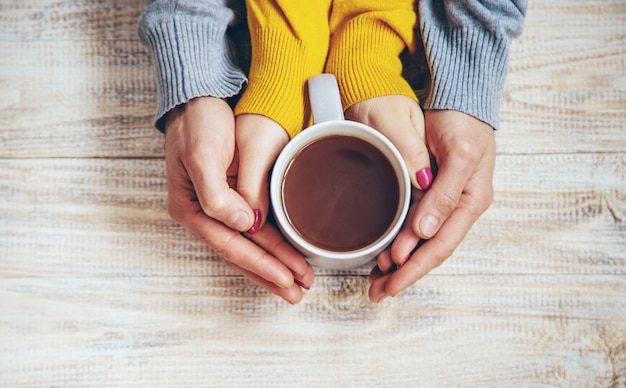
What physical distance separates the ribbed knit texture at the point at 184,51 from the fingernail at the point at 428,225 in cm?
32

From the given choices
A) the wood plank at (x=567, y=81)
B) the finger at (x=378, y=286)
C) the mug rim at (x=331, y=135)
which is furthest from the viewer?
the wood plank at (x=567, y=81)

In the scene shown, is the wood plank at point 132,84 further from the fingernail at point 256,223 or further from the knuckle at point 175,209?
the fingernail at point 256,223

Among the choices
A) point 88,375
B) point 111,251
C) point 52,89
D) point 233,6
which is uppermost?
point 233,6

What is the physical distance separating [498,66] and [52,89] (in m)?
0.71

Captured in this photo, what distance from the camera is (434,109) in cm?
75

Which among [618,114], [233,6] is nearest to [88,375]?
[233,6]

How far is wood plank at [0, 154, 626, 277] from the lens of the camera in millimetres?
847

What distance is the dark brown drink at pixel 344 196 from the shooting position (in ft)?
2.25

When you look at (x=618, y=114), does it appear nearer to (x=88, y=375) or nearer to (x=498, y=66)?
(x=498, y=66)

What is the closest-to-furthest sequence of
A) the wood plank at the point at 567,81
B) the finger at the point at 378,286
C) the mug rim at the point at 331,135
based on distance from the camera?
the mug rim at the point at 331,135
the finger at the point at 378,286
the wood plank at the point at 567,81

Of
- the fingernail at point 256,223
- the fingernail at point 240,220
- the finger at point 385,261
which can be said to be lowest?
the finger at point 385,261

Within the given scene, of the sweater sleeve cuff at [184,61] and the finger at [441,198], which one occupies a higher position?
the sweater sleeve cuff at [184,61]

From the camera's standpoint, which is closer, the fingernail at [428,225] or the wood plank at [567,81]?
the fingernail at [428,225]

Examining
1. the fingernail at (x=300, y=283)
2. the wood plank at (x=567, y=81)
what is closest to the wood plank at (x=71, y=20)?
the fingernail at (x=300, y=283)
